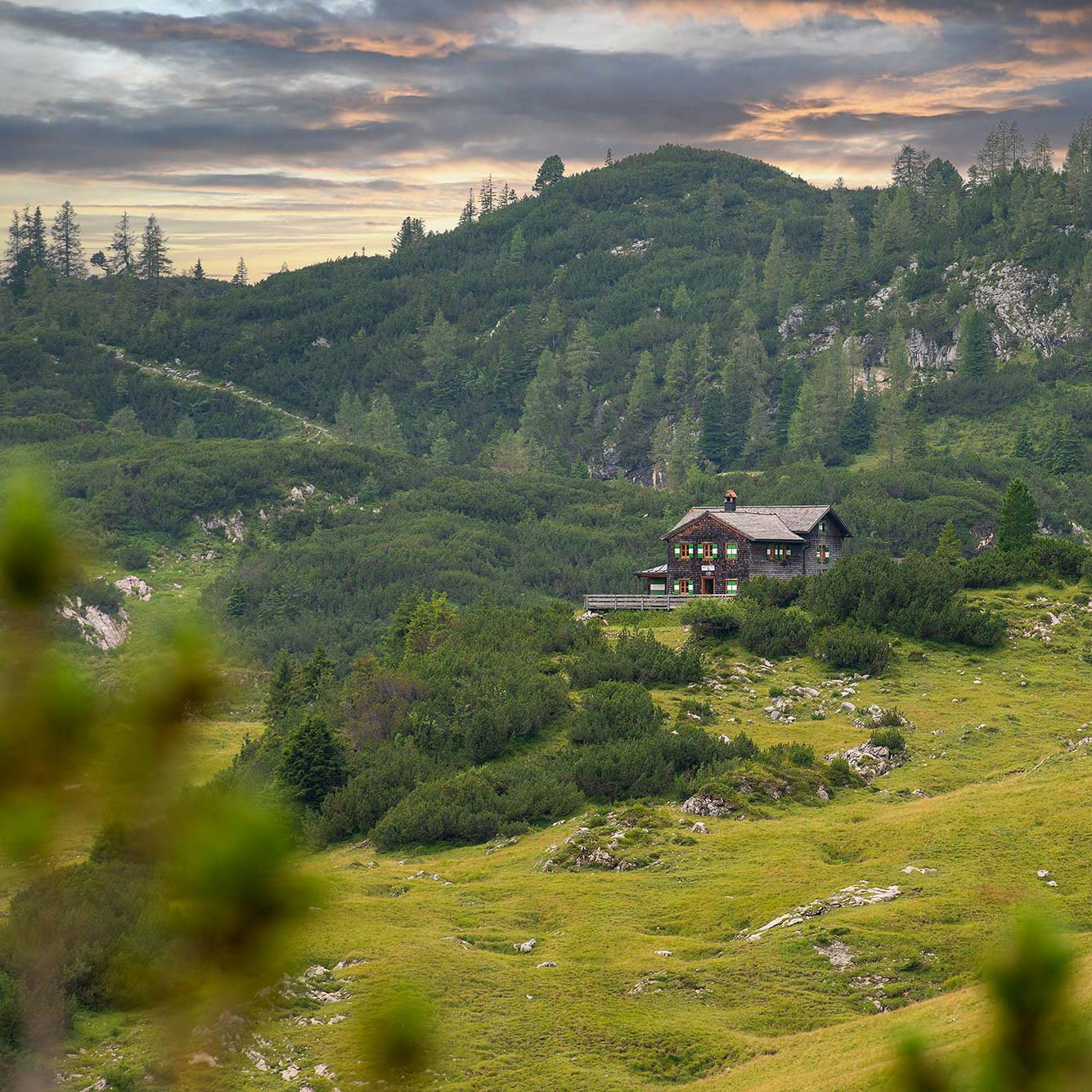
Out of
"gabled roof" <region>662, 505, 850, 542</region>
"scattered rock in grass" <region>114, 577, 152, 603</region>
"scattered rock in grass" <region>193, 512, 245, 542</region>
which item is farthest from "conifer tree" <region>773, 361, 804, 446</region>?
"gabled roof" <region>662, 505, 850, 542</region>

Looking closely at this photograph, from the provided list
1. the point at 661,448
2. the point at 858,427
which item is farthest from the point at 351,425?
the point at 858,427

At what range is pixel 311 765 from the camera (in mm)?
47125

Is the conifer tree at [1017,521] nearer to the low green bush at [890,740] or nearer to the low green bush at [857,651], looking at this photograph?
the low green bush at [857,651]

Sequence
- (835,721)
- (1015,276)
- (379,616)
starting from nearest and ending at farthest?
(835,721) < (379,616) < (1015,276)

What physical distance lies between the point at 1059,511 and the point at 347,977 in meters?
112

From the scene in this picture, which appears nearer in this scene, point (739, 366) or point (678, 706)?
point (678, 706)

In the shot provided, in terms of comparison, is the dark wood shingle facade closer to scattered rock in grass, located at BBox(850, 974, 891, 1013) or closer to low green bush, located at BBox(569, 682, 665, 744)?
low green bush, located at BBox(569, 682, 665, 744)

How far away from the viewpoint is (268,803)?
22.8 ft

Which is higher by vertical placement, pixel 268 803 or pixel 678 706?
pixel 268 803

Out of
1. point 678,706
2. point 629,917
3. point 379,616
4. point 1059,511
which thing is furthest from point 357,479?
point 629,917

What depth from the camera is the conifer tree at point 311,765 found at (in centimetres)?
4675

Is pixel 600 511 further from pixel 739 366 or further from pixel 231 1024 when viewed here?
pixel 231 1024

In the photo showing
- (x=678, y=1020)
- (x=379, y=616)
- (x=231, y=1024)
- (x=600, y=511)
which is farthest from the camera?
(x=600, y=511)

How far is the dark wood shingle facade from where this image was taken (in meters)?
73.8
